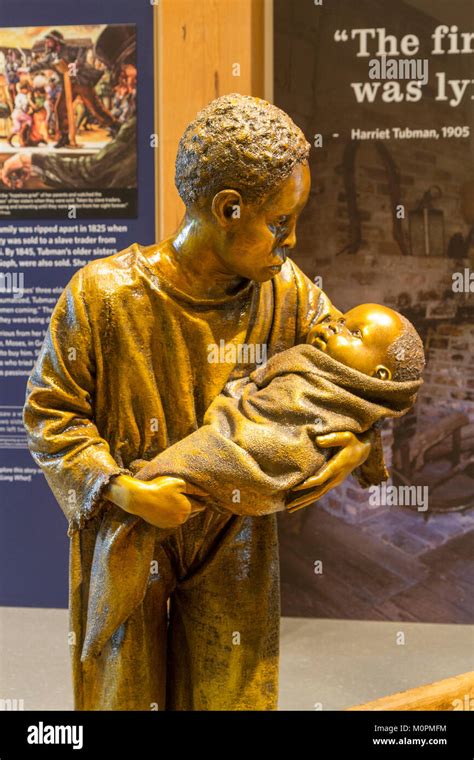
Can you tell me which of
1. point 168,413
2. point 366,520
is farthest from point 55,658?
point 168,413

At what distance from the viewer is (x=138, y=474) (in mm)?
1753

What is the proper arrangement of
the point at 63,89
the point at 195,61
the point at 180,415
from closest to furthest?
the point at 180,415 → the point at 195,61 → the point at 63,89

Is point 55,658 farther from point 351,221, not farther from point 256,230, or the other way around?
point 256,230

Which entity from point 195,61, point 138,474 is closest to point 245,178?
point 138,474

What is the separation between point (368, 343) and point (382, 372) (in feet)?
0.22

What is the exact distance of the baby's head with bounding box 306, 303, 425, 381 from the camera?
5.76ft

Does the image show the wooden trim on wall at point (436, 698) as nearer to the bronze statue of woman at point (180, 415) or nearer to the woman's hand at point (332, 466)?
the bronze statue of woman at point (180, 415)

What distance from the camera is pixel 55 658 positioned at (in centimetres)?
334

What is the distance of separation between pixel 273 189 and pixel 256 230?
87 mm

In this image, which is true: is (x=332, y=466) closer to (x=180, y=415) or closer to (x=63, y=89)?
(x=180, y=415)

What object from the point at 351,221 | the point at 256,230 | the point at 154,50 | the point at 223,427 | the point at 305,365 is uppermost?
the point at 154,50

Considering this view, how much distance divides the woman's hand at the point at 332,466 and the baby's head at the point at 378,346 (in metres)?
0.15

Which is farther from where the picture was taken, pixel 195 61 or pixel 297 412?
pixel 195 61

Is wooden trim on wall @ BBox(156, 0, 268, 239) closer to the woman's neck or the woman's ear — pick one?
the woman's neck
